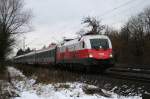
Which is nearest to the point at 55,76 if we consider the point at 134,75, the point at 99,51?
the point at 99,51

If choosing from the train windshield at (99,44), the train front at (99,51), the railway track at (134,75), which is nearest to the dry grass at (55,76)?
the train front at (99,51)

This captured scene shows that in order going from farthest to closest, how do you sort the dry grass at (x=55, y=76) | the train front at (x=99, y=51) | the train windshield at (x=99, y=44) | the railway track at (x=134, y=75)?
the train windshield at (x=99, y=44) < the train front at (x=99, y=51) < the railway track at (x=134, y=75) < the dry grass at (x=55, y=76)

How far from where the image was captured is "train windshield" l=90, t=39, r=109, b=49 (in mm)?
23244

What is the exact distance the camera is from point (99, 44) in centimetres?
2355

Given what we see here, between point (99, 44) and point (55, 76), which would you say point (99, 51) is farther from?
point (55, 76)

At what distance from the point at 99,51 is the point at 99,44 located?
75 cm

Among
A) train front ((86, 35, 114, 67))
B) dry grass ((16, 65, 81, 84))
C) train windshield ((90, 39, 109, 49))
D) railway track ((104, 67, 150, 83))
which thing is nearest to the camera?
dry grass ((16, 65, 81, 84))

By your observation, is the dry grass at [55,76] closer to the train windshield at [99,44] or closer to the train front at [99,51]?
the train front at [99,51]

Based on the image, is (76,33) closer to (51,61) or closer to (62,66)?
(51,61)

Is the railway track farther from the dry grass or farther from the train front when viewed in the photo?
the dry grass

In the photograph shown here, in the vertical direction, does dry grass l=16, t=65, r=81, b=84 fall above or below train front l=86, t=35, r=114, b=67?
below

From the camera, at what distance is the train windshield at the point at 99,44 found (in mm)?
23244

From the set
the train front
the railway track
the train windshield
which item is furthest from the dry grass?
the railway track

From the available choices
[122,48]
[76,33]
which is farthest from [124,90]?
[76,33]
